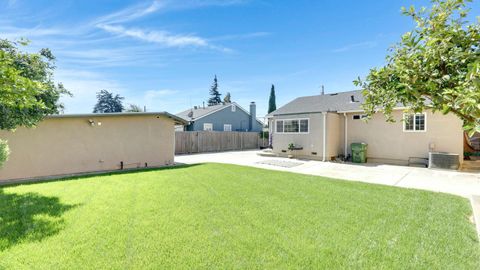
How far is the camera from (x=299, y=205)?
5.68 m

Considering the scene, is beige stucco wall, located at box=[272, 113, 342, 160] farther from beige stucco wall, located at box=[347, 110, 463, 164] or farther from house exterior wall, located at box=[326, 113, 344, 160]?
beige stucco wall, located at box=[347, 110, 463, 164]

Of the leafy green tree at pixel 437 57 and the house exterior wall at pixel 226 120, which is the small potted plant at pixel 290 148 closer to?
the leafy green tree at pixel 437 57

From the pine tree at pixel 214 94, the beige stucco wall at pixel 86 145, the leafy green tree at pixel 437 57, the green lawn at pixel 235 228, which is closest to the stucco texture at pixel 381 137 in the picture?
the green lawn at pixel 235 228

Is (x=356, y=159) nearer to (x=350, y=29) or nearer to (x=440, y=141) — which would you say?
(x=440, y=141)

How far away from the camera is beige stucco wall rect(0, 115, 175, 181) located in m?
Answer: 9.98

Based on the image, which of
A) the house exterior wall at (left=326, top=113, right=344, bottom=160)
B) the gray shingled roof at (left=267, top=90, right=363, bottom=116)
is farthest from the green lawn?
the gray shingled roof at (left=267, top=90, right=363, bottom=116)

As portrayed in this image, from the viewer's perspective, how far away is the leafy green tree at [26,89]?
9.59 ft

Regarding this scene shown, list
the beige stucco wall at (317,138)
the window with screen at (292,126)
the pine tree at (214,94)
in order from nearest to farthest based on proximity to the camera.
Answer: the beige stucco wall at (317,138) < the window with screen at (292,126) < the pine tree at (214,94)

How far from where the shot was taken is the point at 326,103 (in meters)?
17.0

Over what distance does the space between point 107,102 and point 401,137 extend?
5030 centimetres

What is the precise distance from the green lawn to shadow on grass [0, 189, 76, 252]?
23mm

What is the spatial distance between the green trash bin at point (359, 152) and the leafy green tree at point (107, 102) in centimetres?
4619

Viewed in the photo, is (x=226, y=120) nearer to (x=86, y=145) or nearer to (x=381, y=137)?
(x=381, y=137)

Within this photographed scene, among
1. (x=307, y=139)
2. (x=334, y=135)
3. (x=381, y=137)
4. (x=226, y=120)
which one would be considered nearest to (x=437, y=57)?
(x=381, y=137)
